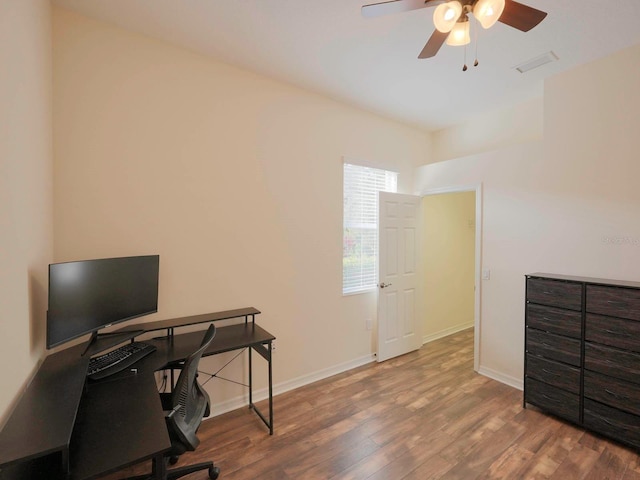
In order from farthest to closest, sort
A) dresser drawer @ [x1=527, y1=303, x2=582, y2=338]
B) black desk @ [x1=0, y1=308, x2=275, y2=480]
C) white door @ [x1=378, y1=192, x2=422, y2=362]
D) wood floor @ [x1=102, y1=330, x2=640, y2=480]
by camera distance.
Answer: white door @ [x1=378, y1=192, x2=422, y2=362], dresser drawer @ [x1=527, y1=303, x2=582, y2=338], wood floor @ [x1=102, y1=330, x2=640, y2=480], black desk @ [x1=0, y1=308, x2=275, y2=480]

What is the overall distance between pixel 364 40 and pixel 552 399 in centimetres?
340

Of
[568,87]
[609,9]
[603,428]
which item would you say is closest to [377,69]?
[609,9]

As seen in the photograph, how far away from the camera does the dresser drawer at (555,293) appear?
7.76 feet

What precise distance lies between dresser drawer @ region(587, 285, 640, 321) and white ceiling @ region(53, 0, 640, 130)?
1.95 metres

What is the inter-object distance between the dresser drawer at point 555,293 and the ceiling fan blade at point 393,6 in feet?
7.71

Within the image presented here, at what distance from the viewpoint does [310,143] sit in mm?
3123

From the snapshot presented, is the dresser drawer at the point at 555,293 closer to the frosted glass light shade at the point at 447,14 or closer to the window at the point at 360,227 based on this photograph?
the window at the point at 360,227

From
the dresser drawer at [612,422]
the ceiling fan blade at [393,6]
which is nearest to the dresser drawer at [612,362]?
the dresser drawer at [612,422]

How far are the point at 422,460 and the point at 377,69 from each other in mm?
3216

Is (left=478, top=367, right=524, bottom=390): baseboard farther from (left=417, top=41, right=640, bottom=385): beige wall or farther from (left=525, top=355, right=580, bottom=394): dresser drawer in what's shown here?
(left=525, top=355, right=580, bottom=394): dresser drawer

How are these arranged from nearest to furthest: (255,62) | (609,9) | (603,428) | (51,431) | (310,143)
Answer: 1. (51,431)
2. (609,9)
3. (603,428)
4. (255,62)
5. (310,143)

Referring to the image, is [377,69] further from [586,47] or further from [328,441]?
[328,441]

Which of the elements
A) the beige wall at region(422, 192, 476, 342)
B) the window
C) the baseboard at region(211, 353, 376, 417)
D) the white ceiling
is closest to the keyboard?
the baseboard at region(211, 353, 376, 417)

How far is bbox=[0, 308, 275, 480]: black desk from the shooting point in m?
1.01
